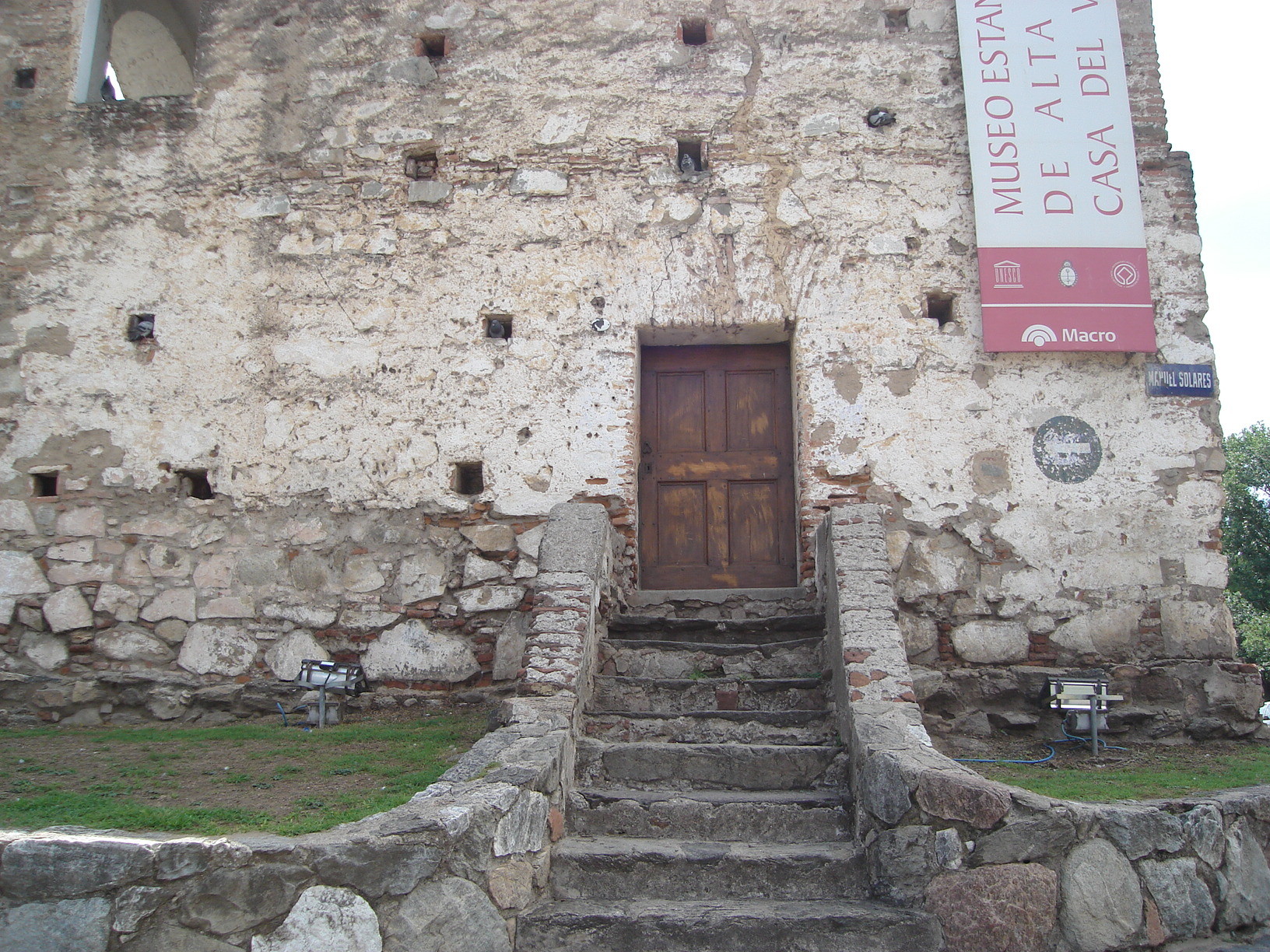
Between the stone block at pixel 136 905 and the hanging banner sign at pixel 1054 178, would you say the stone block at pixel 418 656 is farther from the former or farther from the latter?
the hanging banner sign at pixel 1054 178

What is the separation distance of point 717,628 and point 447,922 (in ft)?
8.59

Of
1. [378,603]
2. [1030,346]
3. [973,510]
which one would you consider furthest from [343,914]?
[1030,346]

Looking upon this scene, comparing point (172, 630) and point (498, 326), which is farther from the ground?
point (498, 326)

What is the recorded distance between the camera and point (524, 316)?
646cm

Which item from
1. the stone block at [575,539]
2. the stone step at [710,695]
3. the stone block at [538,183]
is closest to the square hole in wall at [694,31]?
the stone block at [538,183]

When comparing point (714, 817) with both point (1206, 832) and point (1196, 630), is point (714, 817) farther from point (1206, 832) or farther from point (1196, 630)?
point (1196, 630)

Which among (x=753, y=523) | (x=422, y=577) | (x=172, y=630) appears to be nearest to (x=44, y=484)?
(x=172, y=630)

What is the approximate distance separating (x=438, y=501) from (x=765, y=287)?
257cm

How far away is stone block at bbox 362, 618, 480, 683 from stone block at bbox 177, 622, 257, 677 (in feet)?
2.61

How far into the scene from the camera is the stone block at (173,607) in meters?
6.30

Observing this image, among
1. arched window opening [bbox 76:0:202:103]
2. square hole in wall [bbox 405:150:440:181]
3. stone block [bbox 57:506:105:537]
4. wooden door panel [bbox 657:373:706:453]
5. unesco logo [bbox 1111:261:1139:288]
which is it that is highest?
arched window opening [bbox 76:0:202:103]

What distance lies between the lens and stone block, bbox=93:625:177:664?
629 centimetres

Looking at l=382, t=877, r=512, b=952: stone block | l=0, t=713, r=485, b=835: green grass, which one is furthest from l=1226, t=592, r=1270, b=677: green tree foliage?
l=382, t=877, r=512, b=952: stone block

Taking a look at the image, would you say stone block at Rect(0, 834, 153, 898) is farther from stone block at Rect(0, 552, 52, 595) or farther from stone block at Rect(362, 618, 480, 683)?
stone block at Rect(0, 552, 52, 595)
